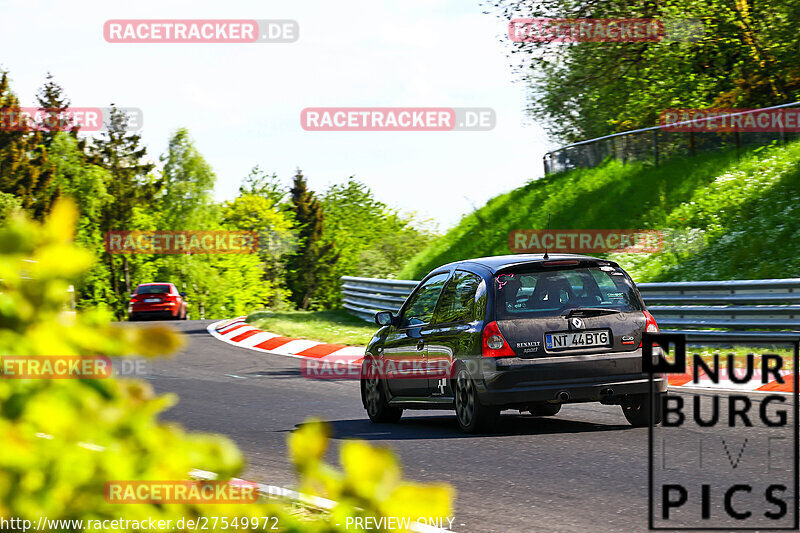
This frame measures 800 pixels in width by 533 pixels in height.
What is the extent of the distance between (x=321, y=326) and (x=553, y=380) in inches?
617

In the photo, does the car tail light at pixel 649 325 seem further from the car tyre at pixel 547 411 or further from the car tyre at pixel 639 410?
the car tyre at pixel 547 411

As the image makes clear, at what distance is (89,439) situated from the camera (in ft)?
5.74

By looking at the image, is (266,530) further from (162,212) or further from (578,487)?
(162,212)

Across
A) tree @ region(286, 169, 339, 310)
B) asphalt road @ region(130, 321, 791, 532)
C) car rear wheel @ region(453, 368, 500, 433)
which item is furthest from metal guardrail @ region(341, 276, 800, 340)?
tree @ region(286, 169, 339, 310)

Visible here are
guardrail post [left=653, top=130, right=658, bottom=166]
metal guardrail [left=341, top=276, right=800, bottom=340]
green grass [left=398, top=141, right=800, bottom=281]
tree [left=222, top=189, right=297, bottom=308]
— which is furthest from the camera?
tree [left=222, top=189, right=297, bottom=308]

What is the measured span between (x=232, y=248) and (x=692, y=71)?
76.3 meters

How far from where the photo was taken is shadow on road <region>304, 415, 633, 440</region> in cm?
956

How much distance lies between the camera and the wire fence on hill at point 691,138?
73.6 ft

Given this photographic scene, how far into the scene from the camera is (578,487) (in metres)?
6.82

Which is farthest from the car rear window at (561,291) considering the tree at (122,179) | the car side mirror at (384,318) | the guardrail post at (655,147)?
the tree at (122,179)

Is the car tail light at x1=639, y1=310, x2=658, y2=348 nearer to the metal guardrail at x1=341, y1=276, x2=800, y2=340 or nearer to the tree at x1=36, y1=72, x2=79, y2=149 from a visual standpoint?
the metal guardrail at x1=341, y1=276, x2=800, y2=340

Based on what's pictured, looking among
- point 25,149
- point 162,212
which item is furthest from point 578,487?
point 162,212

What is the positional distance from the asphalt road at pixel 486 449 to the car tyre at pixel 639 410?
104 millimetres

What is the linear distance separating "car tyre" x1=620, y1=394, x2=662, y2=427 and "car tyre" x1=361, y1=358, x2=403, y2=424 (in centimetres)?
248
